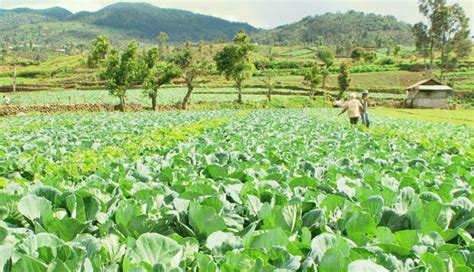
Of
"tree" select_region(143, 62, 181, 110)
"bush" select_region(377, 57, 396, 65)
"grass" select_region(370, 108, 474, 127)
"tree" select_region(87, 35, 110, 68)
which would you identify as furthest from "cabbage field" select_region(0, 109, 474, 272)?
"bush" select_region(377, 57, 396, 65)

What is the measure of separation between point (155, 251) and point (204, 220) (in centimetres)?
57

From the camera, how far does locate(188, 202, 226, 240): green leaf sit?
3014mm

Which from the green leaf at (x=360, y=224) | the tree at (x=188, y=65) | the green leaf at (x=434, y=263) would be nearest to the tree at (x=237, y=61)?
the tree at (x=188, y=65)

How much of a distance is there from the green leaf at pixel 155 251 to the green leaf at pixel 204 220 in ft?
1.65

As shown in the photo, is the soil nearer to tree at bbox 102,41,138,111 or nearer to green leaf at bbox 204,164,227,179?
tree at bbox 102,41,138,111

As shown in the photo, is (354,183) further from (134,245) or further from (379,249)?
(134,245)

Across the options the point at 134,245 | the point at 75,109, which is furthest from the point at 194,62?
the point at 134,245

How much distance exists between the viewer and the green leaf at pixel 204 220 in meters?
3.01

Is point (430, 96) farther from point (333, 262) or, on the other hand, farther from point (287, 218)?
point (333, 262)

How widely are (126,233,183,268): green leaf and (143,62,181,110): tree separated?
4436 centimetres

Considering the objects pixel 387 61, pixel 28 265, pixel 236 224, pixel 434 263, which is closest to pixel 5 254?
pixel 28 265

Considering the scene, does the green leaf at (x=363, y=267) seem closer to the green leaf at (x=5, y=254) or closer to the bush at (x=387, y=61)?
the green leaf at (x=5, y=254)

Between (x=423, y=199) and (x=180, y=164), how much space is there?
3177 mm

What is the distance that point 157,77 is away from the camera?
47.2 meters
